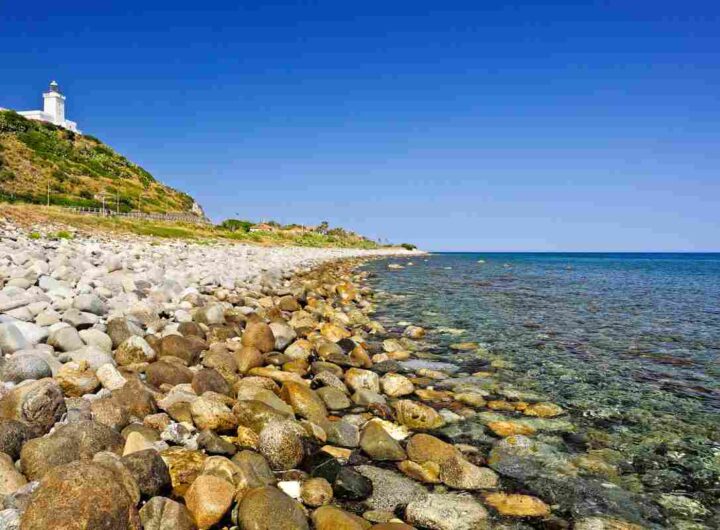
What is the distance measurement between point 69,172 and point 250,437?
3538 inches

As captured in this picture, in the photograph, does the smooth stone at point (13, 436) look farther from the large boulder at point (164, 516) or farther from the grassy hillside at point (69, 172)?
the grassy hillside at point (69, 172)

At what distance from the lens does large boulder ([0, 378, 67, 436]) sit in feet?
15.0

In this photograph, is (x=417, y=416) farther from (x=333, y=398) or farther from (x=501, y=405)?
(x=501, y=405)

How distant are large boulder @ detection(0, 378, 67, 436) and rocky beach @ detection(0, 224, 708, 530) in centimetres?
1

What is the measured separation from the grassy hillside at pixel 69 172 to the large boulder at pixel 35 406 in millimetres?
62741

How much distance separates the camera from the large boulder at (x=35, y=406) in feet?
15.0

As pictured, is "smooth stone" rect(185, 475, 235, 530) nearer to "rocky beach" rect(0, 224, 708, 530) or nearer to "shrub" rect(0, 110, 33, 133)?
"rocky beach" rect(0, 224, 708, 530)

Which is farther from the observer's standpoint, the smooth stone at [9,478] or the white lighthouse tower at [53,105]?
the white lighthouse tower at [53,105]

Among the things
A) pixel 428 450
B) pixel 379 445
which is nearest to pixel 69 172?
pixel 379 445

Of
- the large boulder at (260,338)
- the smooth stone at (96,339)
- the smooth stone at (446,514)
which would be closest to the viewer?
the smooth stone at (446,514)

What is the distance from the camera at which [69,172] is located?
79.7m

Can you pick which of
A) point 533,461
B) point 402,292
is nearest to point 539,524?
point 533,461

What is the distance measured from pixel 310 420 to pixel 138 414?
2083 mm

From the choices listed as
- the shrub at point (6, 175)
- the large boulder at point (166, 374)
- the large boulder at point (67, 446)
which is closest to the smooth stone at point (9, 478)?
the large boulder at point (67, 446)
